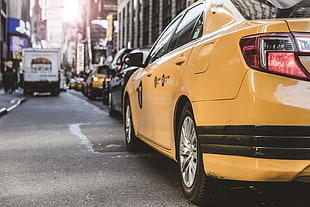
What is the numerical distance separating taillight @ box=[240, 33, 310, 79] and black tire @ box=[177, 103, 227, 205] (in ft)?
2.76

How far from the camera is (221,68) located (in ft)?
10.2

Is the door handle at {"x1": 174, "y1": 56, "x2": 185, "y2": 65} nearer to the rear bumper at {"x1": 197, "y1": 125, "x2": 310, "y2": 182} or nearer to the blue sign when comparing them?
the rear bumper at {"x1": 197, "y1": 125, "x2": 310, "y2": 182}

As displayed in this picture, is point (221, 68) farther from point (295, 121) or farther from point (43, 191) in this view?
point (43, 191)

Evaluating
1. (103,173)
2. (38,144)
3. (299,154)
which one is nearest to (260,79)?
(299,154)

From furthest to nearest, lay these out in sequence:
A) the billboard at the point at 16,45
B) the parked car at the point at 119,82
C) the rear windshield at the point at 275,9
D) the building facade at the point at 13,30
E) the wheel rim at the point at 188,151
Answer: the billboard at the point at 16,45
the building facade at the point at 13,30
the parked car at the point at 119,82
the wheel rim at the point at 188,151
the rear windshield at the point at 275,9

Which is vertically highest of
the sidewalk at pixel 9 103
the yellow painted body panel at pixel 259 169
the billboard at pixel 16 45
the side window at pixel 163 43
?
the billboard at pixel 16 45

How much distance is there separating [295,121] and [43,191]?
2.39 metres

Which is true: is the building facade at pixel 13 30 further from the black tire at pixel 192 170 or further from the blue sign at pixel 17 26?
the black tire at pixel 192 170

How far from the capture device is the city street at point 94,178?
3.79m

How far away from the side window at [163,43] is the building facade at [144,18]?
2308 centimetres

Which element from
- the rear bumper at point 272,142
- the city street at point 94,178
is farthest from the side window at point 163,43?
the rear bumper at point 272,142

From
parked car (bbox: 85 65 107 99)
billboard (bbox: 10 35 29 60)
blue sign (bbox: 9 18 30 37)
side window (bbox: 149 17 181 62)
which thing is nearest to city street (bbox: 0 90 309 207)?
side window (bbox: 149 17 181 62)

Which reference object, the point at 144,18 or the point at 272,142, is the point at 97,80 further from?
the point at 144,18

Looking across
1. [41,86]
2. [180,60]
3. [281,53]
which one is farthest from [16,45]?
[281,53]
